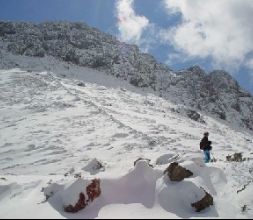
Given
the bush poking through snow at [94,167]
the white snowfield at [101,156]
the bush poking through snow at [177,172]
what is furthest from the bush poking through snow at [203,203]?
the bush poking through snow at [94,167]

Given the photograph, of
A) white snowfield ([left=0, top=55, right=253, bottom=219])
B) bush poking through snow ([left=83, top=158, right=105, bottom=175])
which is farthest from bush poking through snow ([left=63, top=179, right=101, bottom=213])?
bush poking through snow ([left=83, top=158, right=105, bottom=175])

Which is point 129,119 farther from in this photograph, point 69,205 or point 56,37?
point 56,37

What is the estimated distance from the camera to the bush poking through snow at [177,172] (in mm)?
11461

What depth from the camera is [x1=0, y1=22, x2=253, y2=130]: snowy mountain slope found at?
195ft

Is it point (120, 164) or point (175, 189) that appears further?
point (120, 164)

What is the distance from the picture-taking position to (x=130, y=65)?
64688 millimetres

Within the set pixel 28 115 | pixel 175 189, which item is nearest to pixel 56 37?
pixel 28 115

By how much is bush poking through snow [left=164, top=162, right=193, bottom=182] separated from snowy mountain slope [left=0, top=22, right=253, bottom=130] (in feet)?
138

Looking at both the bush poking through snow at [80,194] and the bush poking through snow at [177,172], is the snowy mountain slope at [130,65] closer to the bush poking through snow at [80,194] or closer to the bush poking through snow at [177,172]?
the bush poking through snow at [177,172]

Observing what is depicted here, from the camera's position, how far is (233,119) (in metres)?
58.6

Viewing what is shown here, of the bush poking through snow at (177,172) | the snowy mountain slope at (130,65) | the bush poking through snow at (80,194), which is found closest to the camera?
the bush poking through snow at (80,194)

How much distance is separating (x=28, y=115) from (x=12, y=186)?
15.8 meters

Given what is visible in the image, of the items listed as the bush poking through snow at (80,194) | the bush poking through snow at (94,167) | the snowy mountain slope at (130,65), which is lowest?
the bush poking through snow at (80,194)

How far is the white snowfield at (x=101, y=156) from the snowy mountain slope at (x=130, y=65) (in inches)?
603
